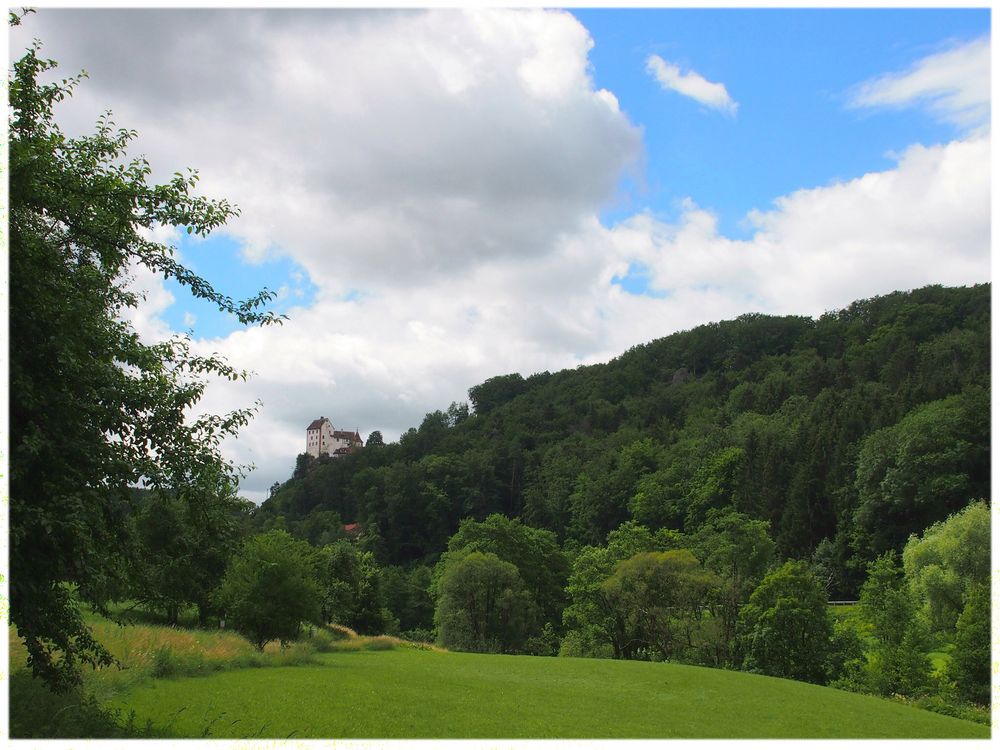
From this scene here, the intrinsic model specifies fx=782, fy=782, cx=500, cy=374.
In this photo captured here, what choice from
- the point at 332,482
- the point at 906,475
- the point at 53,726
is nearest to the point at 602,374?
the point at 332,482

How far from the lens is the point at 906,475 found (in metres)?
66.2

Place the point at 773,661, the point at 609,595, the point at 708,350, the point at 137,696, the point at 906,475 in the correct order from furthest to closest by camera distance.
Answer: the point at 708,350
the point at 906,475
the point at 609,595
the point at 773,661
the point at 137,696

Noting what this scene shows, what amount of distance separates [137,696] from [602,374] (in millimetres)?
157046

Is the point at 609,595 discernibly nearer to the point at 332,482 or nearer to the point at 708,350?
the point at 332,482

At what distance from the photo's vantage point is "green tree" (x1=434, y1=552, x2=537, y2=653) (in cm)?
5553

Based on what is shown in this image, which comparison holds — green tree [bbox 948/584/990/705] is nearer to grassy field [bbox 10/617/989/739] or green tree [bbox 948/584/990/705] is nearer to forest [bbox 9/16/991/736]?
forest [bbox 9/16/991/736]

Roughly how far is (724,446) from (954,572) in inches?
2384

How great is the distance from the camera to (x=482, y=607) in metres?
56.6

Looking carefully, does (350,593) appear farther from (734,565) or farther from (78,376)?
(78,376)

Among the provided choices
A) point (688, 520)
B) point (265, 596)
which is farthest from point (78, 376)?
point (688, 520)

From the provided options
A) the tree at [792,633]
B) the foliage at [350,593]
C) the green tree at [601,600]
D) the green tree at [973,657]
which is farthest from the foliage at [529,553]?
the green tree at [973,657]

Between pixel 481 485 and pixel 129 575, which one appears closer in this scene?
pixel 129 575

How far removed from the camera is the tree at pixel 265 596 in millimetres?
33906

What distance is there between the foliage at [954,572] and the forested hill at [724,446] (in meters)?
21.7
